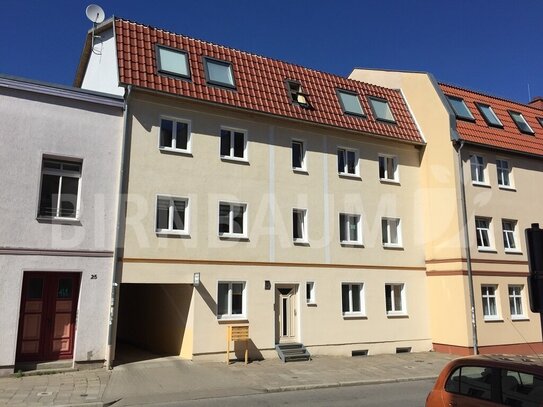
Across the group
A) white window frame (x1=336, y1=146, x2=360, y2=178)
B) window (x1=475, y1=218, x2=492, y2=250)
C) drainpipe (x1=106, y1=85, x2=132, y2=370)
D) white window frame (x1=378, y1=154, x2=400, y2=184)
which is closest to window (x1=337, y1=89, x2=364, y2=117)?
white window frame (x1=336, y1=146, x2=360, y2=178)

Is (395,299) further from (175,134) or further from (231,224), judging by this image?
(175,134)

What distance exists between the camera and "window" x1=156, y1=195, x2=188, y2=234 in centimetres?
1555

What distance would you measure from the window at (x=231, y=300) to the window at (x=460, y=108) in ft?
39.8

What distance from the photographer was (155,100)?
15812mm

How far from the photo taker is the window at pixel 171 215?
15.6 m

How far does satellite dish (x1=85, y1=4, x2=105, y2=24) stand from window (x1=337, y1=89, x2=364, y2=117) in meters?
9.57

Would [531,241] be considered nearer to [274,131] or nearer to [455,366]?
[455,366]

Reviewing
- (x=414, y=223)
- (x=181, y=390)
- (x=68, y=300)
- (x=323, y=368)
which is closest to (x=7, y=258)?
(x=68, y=300)

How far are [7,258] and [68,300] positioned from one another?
6.94ft

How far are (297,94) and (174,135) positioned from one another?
559 cm

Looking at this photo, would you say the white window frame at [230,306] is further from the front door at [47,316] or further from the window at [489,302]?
the window at [489,302]

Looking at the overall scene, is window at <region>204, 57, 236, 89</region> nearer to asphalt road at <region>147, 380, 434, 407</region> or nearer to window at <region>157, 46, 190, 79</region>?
window at <region>157, 46, 190, 79</region>

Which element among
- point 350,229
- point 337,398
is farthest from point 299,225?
point 337,398

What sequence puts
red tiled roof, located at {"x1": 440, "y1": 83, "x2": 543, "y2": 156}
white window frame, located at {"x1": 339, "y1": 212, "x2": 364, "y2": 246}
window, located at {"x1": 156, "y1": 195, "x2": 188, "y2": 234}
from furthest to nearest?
1. red tiled roof, located at {"x1": 440, "y1": 83, "x2": 543, "y2": 156}
2. white window frame, located at {"x1": 339, "y1": 212, "x2": 364, "y2": 246}
3. window, located at {"x1": 156, "y1": 195, "x2": 188, "y2": 234}
